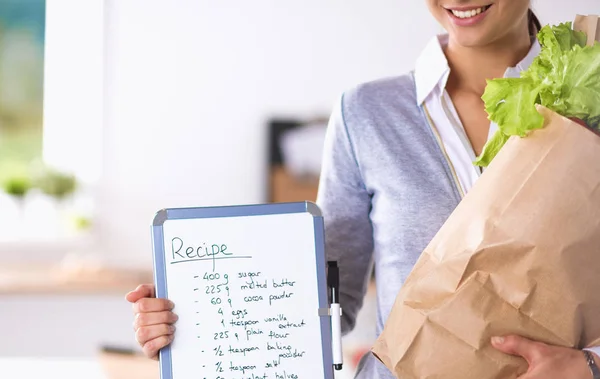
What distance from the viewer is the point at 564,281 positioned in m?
0.94

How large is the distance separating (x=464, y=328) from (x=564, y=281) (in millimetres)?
130

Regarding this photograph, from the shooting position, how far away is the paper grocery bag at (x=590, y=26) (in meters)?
1.07

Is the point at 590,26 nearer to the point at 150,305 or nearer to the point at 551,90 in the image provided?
the point at 551,90

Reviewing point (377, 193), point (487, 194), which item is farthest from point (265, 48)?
point (487, 194)

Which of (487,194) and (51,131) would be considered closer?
(487,194)

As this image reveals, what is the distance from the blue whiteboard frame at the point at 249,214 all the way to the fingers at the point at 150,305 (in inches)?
0.5

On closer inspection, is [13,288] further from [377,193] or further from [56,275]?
[377,193]

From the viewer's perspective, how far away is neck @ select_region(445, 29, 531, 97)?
50.9 inches

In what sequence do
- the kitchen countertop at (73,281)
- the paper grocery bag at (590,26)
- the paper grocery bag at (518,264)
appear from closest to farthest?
the paper grocery bag at (518,264)
the paper grocery bag at (590,26)
the kitchen countertop at (73,281)

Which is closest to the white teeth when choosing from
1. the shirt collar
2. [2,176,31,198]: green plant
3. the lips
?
the lips

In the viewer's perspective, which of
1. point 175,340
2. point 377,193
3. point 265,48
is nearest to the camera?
point 175,340

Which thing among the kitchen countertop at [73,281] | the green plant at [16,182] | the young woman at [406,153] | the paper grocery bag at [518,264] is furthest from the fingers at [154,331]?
the green plant at [16,182]

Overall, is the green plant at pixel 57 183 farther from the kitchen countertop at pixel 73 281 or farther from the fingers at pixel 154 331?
the fingers at pixel 154 331

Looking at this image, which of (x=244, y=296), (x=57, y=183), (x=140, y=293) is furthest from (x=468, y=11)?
(x=57, y=183)
